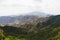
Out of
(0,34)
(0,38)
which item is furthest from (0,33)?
(0,38)

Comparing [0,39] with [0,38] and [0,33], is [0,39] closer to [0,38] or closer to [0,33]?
[0,38]

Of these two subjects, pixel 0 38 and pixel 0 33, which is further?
pixel 0 33

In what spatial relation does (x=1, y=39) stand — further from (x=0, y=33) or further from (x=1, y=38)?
(x=0, y=33)

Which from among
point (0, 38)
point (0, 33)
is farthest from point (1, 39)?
Answer: point (0, 33)

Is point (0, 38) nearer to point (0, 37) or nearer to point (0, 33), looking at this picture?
point (0, 37)

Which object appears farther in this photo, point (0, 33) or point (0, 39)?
point (0, 33)

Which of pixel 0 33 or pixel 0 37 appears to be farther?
pixel 0 33
